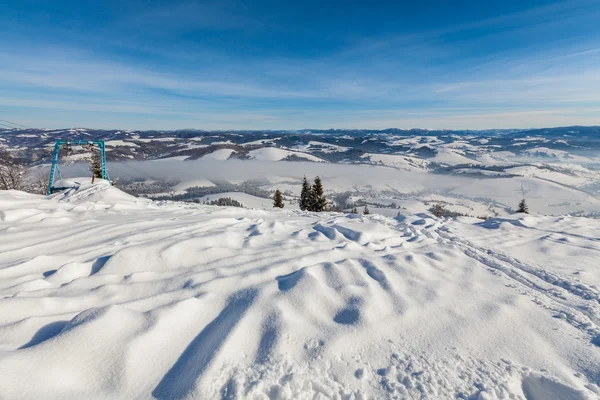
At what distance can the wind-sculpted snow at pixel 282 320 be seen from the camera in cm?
278

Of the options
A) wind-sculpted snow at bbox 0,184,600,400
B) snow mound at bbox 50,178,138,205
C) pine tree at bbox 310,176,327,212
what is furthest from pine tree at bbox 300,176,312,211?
wind-sculpted snow at bbox 0,184,600,400

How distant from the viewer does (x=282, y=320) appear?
3.70 m

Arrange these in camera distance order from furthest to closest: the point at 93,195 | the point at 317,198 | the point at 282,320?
the point at 317,198 → the point at 93,195 → the point at 282,320

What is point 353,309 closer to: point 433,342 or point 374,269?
point 433,342

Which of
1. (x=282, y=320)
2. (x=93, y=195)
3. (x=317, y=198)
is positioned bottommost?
(x=317, y=198)

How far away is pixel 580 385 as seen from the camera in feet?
10.2

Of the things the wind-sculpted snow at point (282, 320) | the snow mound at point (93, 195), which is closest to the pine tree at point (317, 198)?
the snow mound at point (93, 195)

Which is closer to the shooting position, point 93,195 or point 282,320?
point 282,320

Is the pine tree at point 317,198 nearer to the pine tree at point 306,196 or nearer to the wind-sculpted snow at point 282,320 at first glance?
the pine tree at point 306,196

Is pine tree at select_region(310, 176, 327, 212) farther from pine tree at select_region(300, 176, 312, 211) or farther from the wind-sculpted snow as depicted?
the wind-sculpted snow

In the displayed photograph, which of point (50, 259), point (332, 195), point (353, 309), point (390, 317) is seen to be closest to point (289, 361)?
point (353, 309)

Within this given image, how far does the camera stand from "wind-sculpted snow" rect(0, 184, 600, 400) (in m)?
2.78

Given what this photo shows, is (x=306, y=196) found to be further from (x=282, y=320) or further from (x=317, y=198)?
(x=282, y=320)

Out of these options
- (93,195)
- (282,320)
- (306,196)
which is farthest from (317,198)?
(282,320)
